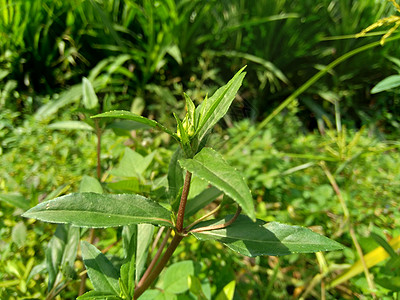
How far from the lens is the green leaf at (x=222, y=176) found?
0.27 metres

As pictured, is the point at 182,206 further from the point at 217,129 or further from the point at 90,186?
the point at 217,129

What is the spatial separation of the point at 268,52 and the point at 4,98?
1.66 meters

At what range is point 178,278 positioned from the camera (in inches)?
24.4

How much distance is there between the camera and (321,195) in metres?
1.03

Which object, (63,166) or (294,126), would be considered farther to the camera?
(294,126)

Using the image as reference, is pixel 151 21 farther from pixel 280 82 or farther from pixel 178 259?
pixel 178 259

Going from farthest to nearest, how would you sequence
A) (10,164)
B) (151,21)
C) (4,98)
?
(151,21) → (4,98) → (10,164)

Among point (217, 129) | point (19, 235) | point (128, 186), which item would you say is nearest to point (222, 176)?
point (128, 186)

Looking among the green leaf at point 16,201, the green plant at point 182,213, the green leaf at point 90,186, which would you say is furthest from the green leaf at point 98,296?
the green leaf at point 16,201

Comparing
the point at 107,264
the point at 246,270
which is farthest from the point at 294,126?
the point at 107,264

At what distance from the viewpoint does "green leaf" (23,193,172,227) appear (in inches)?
14.0

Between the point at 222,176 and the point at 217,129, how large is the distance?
1.36 meters

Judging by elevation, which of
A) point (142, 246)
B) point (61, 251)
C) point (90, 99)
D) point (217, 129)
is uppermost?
point (90, 99)

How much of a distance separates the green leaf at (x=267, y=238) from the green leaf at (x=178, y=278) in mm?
271
